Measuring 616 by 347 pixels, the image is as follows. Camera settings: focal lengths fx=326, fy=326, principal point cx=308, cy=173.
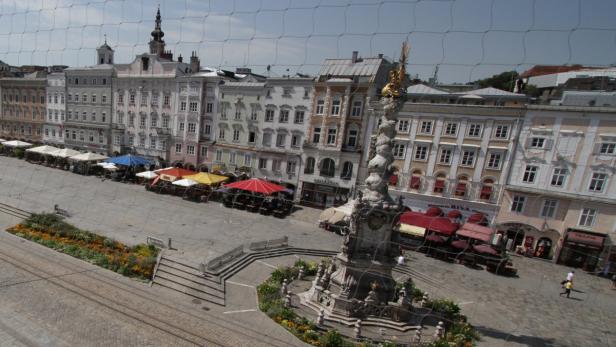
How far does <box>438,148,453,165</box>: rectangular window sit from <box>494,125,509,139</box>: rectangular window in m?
2.60

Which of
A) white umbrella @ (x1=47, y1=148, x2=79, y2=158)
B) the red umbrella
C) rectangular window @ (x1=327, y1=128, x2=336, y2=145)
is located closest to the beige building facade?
rectangular window @ (x1=327, y1=128, x2=336, y2=145)

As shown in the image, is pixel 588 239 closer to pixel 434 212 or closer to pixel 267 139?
pixel 434 212

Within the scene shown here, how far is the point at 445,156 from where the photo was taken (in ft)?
66.4

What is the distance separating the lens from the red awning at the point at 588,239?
16.7 meters

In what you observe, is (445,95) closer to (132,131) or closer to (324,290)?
(324,290)

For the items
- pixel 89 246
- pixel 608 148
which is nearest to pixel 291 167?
pixel 89 246

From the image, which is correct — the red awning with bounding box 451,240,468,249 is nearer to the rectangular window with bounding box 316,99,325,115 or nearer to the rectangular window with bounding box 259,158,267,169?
the rectangular window with bounding box 316,99,325,115

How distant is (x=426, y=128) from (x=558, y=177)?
288 inches

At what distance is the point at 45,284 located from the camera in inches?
357

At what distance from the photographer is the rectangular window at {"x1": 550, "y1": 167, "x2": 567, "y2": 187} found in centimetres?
1700

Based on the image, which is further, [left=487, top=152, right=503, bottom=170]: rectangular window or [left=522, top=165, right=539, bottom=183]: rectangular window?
[left=487, top=152, right=503, bottom=170]: rectangular window

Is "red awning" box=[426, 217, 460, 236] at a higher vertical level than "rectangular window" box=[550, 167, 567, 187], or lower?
lower

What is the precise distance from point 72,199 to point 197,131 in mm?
11406

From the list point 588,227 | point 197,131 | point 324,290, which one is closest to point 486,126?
point 588,227
